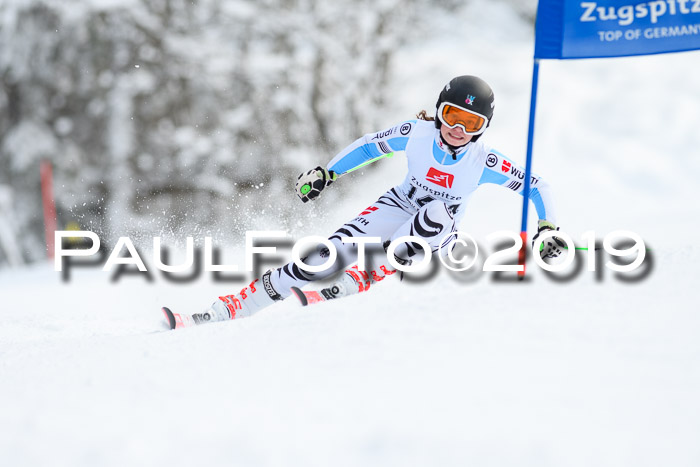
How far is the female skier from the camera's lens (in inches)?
153

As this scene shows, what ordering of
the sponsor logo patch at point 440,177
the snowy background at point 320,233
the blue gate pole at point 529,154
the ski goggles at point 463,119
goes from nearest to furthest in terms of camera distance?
the snowy background at point 320,233
the blue gate pole at point 529,154
the ski goggles at point 463,119
the sponsor logo patch at point 440,177

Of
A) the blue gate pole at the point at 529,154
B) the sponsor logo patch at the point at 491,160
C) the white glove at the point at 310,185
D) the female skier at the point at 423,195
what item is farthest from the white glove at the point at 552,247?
the white glove at the point at 310,185

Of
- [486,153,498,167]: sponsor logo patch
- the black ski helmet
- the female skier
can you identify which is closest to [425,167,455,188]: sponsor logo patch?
the female skier

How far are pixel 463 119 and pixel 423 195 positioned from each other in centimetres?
57

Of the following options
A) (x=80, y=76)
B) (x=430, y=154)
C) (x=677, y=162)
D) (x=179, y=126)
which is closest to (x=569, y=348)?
(x=430, y=154)

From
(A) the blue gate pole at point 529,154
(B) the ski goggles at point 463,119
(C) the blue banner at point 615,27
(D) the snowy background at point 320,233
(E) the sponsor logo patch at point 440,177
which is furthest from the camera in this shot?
(E) the sponsor logo patch at point 440,177

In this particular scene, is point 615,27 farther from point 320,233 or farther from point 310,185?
point 320,233

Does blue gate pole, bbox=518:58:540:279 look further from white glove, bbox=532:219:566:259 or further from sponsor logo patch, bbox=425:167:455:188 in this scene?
sponsor logo patch, bbox=425:167:455:188

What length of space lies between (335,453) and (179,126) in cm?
1277

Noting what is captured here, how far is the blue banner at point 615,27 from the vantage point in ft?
11.6

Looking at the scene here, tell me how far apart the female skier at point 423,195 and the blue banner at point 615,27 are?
452mm

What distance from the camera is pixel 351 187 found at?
1231 centimetres

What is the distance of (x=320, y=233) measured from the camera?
8703 millimetres

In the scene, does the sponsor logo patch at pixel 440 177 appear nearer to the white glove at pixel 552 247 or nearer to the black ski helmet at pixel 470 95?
the black ski helmet at pixel 470 95
